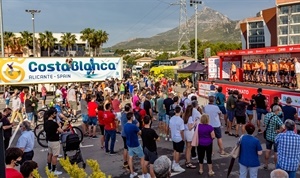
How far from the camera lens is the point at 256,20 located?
94312 millimetres

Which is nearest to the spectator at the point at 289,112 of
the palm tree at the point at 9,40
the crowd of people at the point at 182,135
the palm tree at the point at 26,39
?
the crowd of people at the point at 182,135

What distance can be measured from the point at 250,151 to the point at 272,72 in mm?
15106

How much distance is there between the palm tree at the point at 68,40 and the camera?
6716cm

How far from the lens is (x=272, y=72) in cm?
1995

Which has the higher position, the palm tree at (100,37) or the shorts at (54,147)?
the palm tree at (100,37)

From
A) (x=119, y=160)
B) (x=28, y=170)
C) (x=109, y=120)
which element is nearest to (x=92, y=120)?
(x=109, y=120)

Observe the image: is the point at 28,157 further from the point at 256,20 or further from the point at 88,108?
the point at 256,20

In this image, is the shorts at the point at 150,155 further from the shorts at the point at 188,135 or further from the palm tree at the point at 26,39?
the palm tree at the point at 26,39

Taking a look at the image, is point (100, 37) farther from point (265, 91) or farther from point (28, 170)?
point (28, 170)

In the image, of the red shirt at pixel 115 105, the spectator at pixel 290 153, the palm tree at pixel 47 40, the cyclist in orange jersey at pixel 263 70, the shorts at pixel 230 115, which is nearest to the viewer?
the spectator at pixel 290 153

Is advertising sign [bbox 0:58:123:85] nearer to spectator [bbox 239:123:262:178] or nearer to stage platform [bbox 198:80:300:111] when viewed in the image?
stage platform [bbox 198:80:300:111]

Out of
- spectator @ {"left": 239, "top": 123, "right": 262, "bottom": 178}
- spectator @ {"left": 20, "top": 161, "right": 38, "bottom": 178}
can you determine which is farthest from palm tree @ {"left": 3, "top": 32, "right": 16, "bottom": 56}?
spectator @ {"left": 239, "top": 123, "right": 262, "bottom": 178}

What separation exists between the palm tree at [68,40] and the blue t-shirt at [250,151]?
213 ft

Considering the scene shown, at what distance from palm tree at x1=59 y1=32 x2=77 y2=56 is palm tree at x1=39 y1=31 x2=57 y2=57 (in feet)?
8.71
